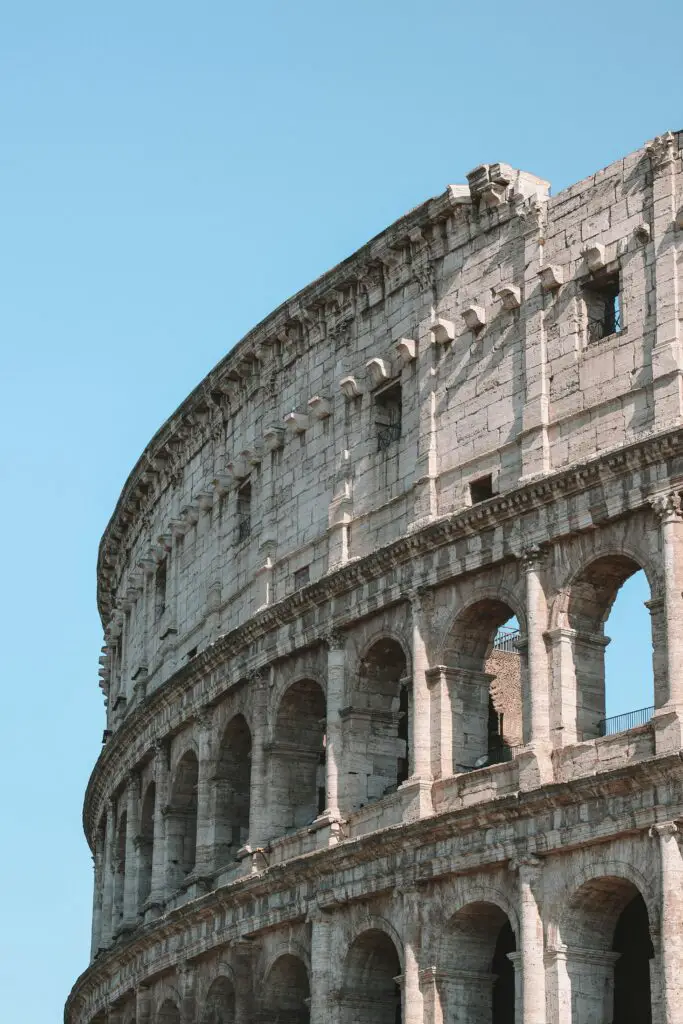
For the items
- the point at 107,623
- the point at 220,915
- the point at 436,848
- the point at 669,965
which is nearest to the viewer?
the point at 669,965

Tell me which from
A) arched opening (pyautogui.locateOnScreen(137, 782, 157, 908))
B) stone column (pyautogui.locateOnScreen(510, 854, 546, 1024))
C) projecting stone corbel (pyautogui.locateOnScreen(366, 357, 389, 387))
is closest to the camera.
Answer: stone column (pyautogui.locateOnScreen(510, 854, 546, 1024))

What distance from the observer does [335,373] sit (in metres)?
41.2

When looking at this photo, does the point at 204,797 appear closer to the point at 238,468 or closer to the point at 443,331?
the point at 238,468

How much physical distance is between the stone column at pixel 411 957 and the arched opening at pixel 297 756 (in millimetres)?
5651

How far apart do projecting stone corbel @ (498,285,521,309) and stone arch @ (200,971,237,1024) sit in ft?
44.9

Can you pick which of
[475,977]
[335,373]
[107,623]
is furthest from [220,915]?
[107,623]

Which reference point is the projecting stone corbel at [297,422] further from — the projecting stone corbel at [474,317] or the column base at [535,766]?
the column base at [535,766]

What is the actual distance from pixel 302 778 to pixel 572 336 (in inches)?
412

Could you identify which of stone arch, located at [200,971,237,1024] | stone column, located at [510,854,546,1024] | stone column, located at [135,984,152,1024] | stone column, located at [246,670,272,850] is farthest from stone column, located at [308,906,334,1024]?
stone column, located at [135,984,152,1024]

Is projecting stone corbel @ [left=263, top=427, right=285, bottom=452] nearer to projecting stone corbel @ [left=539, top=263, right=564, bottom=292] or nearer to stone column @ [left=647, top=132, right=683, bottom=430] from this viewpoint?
projecting stone corbel @ [left=539, top=263, right=564, bottom=292]

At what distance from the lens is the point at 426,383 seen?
125 feet

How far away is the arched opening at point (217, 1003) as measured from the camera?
134ft

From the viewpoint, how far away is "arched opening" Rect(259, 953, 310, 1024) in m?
38.9

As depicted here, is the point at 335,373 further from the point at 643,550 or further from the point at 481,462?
the point at 643,550
